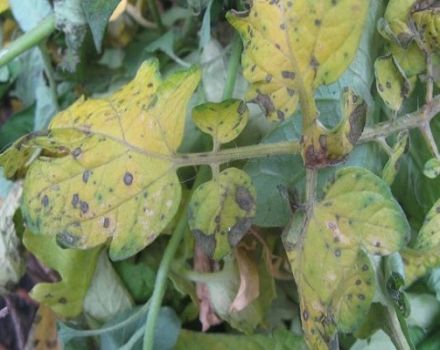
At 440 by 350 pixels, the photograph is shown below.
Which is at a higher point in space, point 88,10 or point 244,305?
point 88,10

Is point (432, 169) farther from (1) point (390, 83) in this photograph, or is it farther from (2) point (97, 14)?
(2) point (97, 14)

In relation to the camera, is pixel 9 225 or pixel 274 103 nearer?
pixel 274 103

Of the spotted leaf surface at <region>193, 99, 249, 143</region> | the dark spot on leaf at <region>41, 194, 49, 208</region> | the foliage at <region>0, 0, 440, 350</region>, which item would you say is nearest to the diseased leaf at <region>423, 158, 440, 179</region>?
the foliage at <region>0, 0, 440, 350</region>

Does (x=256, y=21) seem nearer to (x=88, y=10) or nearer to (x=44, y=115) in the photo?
(x=88, y=10)

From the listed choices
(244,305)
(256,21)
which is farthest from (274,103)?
(244,305)

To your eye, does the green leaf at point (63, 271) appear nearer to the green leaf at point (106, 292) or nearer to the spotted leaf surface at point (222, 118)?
the green leaf at point (106, 292)

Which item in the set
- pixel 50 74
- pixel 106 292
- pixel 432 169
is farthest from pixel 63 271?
pixel 432 169
